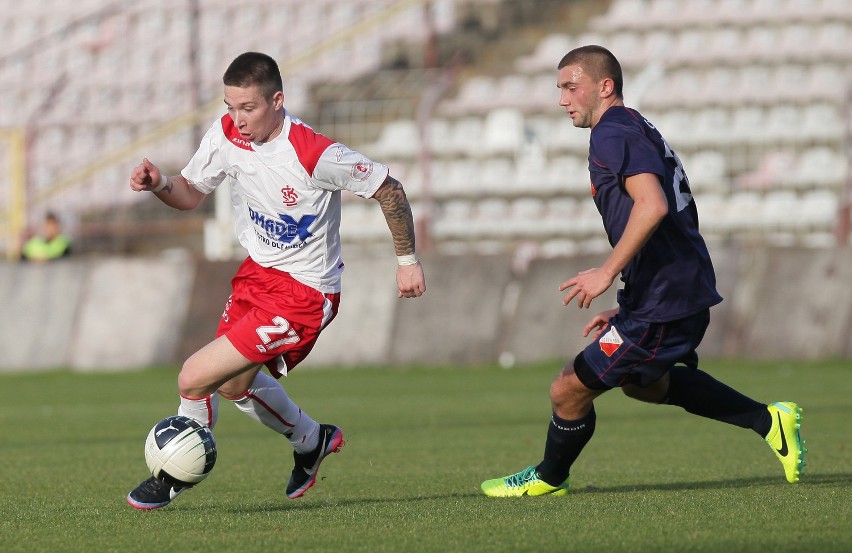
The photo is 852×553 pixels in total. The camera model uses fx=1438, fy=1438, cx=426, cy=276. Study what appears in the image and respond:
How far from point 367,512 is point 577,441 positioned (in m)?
1.12

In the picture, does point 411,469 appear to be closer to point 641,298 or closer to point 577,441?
point 577,441

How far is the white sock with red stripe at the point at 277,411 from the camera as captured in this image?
259 inches

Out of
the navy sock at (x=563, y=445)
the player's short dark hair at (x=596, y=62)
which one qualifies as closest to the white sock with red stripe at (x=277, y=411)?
the navy sock at (x=563, y=445)

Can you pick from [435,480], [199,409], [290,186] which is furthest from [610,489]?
[290,186]

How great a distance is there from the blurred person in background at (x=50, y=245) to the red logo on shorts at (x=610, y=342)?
12.2 meters

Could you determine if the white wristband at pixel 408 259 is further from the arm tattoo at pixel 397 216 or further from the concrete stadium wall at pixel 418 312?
the concrete stadium wall at pixel 418 312

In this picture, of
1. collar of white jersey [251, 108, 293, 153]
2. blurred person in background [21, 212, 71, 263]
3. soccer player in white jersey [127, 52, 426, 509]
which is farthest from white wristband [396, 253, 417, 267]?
blurred person in background [21, 212, 71, 263]

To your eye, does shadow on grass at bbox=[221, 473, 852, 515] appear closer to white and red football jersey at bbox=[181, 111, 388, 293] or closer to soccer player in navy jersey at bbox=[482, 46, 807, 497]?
soccer player in navy jersey at bbox=[482, 46, 807, 497]

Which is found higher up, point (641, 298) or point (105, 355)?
point (641, 298)

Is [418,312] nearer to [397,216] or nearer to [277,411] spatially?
[277,411]

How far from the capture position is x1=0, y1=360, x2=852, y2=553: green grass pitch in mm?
5000

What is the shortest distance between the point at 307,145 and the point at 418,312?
8.47 meters

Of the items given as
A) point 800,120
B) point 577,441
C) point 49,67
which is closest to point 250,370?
point 577,441

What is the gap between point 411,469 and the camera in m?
7.40
